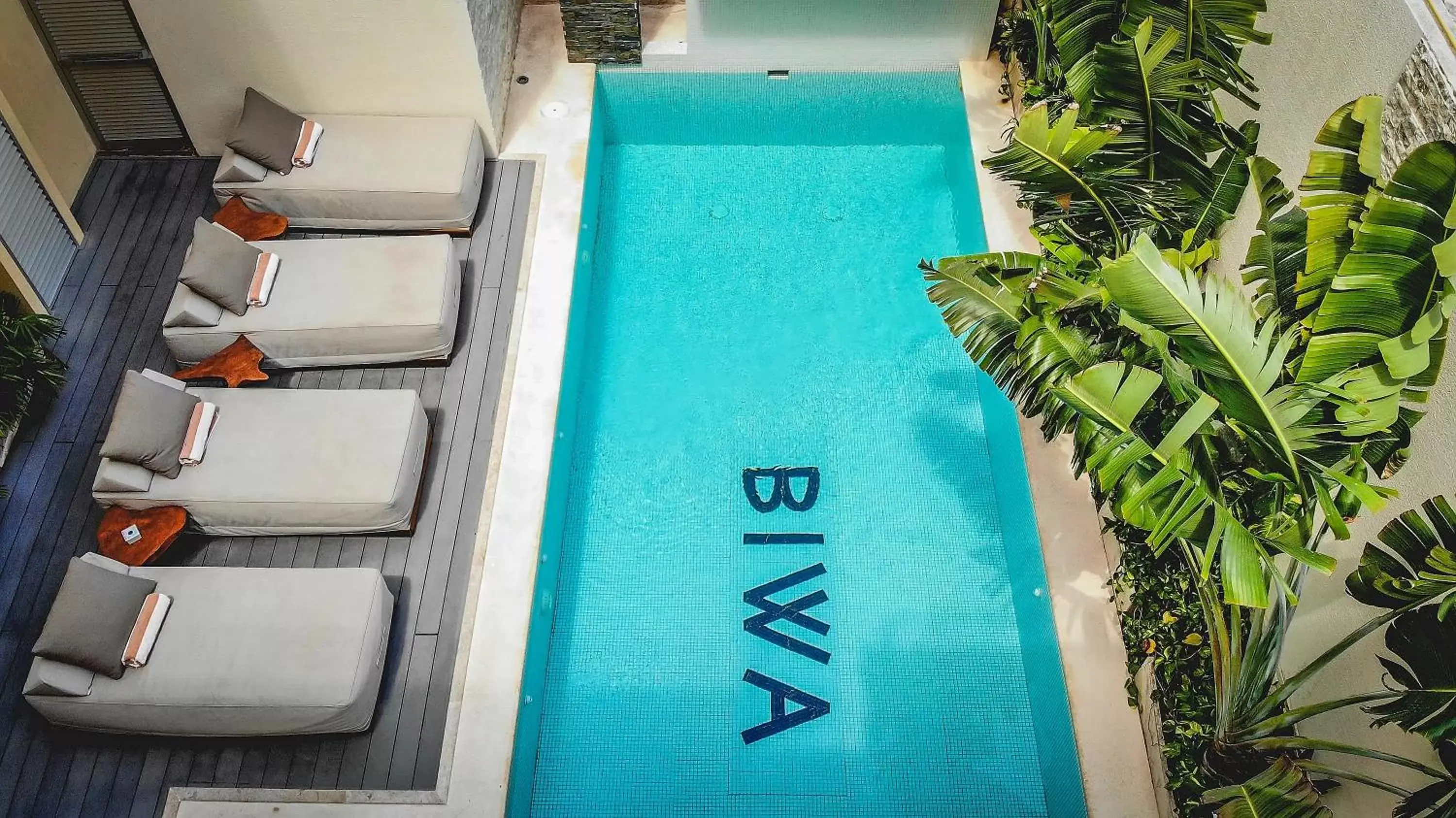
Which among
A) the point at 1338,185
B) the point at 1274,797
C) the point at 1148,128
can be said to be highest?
the point at 1148,128

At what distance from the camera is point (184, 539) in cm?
514

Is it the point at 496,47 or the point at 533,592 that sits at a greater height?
the point at 496,47

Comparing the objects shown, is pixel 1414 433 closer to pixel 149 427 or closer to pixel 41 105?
pixel 149 427

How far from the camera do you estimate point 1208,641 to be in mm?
4414

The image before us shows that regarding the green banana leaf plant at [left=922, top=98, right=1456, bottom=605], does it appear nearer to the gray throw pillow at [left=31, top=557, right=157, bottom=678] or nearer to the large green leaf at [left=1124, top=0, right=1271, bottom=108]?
the large green leaf at [left=1124, top=0, right=1271, bottom=108]

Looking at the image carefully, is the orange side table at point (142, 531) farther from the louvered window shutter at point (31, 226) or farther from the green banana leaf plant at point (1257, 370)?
the green banana leaf plant at point (1257, 370)

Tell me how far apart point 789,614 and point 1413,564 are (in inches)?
114

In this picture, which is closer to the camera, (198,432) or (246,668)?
(246,668)

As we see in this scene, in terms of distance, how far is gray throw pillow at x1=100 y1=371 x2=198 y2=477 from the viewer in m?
4.81

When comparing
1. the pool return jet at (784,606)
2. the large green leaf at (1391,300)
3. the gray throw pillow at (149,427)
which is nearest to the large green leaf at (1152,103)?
the large green leaf at (1391,300)

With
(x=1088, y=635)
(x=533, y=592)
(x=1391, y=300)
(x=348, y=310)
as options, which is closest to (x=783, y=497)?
(x=533, y=592)

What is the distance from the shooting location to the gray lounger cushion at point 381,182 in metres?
6.07

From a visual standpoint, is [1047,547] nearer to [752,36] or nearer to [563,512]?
[563,512]

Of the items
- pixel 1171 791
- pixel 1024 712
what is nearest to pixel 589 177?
pixel 1024 712
